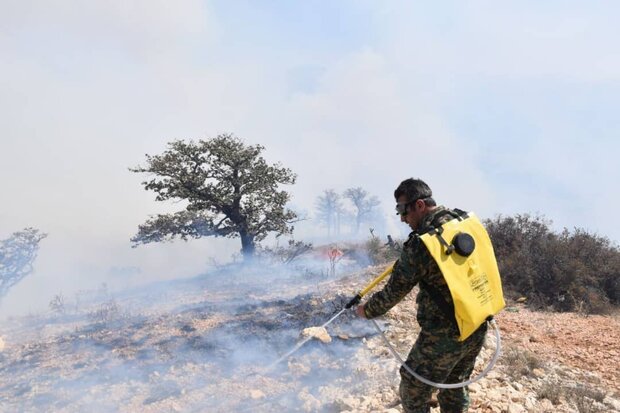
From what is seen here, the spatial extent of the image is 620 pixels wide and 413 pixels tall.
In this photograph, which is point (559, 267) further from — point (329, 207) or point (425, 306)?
point (329, 207)

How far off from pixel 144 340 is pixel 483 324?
17.2ft

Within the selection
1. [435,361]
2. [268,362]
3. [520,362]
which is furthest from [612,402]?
[268,362]

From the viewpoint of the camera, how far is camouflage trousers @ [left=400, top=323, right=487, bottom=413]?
9.02 ft

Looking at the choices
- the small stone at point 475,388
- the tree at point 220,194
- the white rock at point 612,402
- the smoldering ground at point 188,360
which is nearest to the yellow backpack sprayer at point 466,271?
the small stone at point 475,388

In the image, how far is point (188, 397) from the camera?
4.64 meters

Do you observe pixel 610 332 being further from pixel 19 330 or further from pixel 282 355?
pixel 19 330

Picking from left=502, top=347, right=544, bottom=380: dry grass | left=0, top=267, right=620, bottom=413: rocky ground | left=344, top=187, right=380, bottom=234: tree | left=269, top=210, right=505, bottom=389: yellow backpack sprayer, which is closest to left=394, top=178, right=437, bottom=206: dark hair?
left=269, top=210, right=505, bottom=389: yellow backpack sprayer

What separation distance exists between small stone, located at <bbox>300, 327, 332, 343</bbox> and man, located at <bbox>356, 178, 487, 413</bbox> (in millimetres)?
3024

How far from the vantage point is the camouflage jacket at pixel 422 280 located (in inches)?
103

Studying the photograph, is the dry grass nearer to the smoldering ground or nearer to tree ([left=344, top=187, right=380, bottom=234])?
the smoldering ground

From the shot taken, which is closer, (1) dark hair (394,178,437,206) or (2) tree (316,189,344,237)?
(1) dark hair (394,178,437,206)

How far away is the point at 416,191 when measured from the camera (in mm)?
2891

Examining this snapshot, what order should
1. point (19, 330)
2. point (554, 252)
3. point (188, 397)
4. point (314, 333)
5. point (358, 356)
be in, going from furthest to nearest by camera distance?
point (554, 252), point (19, 330), point (314, 333), point (358, 356), point (188, 397)

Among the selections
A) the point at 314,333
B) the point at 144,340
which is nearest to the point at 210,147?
the point at 144,340
